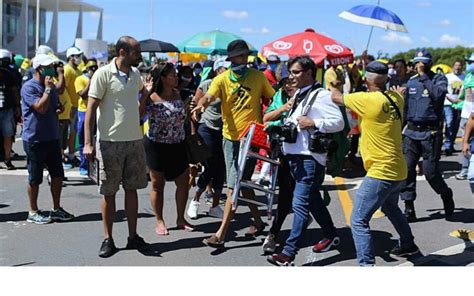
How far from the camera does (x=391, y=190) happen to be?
15.4ft

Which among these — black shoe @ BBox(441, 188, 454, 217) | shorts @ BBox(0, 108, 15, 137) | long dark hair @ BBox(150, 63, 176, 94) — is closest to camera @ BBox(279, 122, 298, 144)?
long dark hair @ BBox(150, 63, 176, 94)

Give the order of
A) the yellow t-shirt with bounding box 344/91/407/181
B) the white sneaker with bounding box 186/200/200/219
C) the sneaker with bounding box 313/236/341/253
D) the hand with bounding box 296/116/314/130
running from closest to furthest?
the yellow t-shirt with bounding box 344/91/407/181
the hand with bounding box 296/116/314/130
the sneaker with bounding box 313/236/341/253
the white sneaker with bounding box 186/200/200/219

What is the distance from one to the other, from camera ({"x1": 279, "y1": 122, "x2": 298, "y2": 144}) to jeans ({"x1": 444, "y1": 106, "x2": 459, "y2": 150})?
7.50 meters

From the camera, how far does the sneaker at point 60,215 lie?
252 inches

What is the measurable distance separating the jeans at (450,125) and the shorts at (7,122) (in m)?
8.08

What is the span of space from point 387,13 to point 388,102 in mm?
5592

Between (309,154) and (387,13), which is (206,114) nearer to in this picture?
(309,154)

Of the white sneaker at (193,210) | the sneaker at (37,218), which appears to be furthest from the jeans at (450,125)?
the sneaker at (37,218)

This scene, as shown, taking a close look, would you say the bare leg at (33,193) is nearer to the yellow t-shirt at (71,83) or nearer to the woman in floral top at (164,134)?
the woman in floral top at (164,134)

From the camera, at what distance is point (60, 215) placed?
645cm

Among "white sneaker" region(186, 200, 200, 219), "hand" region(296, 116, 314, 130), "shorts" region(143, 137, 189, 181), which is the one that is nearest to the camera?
"hand" region(296, 116, 314, 130)

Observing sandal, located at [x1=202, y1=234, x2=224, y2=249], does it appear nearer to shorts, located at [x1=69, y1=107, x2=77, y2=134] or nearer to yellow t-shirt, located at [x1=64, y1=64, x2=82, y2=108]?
yellow t-shirt, located at [x1=64, y1=64, x2=82, y2=108]

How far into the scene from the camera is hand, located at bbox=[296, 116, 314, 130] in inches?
189

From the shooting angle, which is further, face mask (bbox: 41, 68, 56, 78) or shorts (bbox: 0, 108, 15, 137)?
shorts (bbox: 0, 108, 15, 137)
